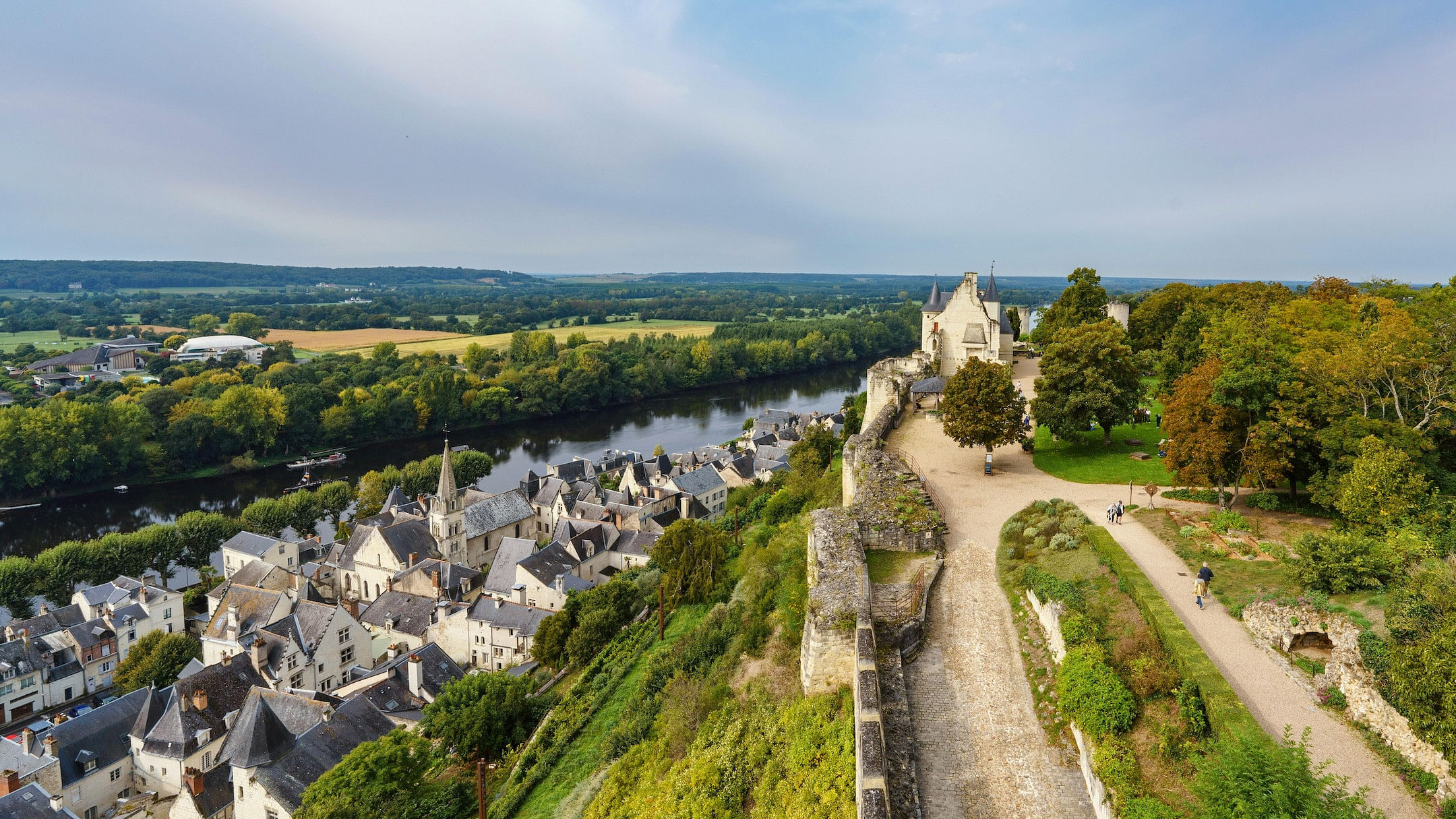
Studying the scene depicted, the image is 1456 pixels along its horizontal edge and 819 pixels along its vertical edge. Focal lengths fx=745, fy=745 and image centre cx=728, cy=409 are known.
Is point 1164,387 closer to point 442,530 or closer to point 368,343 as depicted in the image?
point 442,530

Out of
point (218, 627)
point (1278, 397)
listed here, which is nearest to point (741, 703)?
point (1278, 397)

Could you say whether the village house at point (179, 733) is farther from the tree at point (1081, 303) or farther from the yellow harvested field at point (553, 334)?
the yellow harvested field at point (553, 334)

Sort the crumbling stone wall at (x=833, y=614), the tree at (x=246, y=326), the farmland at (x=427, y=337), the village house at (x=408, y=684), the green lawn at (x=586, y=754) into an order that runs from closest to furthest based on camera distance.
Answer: the crumbling stone wall at (x=833, y=614) → the green lawn at (x=586, y=754) → the village house at (x=408, y=684) → the farmland at (x=427, y=337) → the tree at (x=246, y=326)

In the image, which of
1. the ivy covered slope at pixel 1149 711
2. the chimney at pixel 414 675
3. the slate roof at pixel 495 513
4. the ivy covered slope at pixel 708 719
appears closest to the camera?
the ivy covered slope at pixel 1149 711

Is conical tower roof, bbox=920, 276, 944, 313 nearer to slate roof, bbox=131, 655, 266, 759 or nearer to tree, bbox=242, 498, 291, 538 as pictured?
slate roof, bbox=131, 655, 266, 759

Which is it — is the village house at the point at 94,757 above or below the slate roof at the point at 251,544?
below

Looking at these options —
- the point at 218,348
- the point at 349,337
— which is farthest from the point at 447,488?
the point at 349,337

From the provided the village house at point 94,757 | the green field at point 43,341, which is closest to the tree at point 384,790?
the village house at point 94,757
